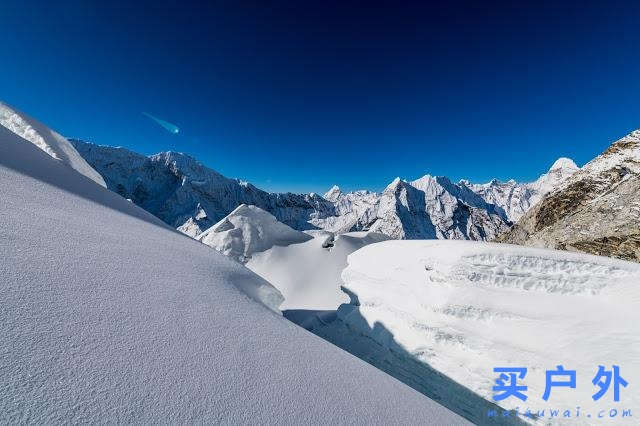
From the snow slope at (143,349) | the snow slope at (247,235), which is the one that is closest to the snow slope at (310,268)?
the snow slope at (247,235)

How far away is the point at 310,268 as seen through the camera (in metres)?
25.8

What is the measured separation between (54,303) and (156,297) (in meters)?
1.12

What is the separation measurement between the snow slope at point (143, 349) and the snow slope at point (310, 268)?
15.1 m

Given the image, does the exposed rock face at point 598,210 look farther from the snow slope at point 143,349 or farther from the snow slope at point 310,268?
the snow slope at point 143,349

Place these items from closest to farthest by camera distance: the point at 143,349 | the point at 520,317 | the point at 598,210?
the point at 143,349 → the point at 520,317 → the point at 598,210

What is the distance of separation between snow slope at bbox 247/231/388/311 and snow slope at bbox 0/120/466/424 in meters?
15.1

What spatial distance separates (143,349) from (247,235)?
2746 centimetres

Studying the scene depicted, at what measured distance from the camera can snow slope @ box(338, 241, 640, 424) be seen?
745 centimetres

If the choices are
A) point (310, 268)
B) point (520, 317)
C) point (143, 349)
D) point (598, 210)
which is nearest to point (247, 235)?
point (310, 268)

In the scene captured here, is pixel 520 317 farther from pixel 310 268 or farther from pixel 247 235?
pixel 247 235

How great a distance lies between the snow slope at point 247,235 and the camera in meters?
28.5

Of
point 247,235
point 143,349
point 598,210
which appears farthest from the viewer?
point 247,235

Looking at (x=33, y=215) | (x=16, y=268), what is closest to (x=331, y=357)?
(x=16, y=268)

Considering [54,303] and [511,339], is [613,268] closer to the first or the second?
[511,339]
